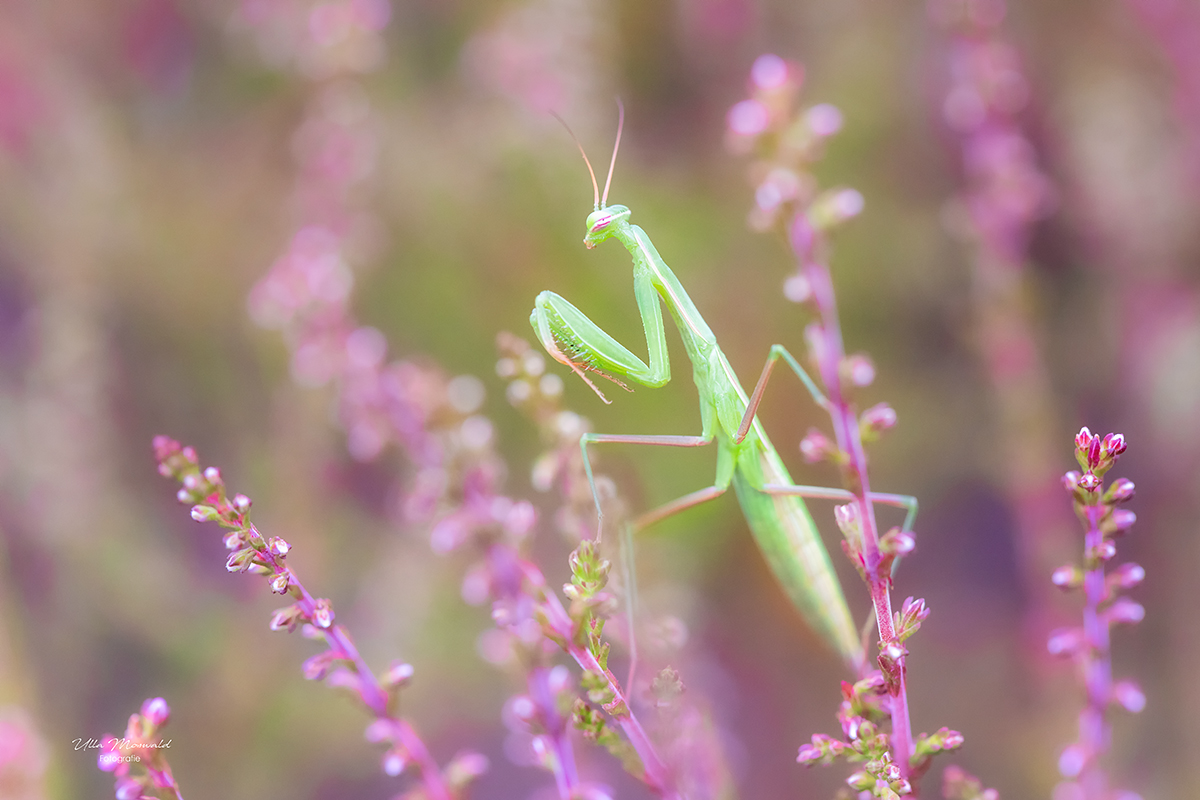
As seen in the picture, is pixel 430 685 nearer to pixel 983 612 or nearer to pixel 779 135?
pixel 983 612

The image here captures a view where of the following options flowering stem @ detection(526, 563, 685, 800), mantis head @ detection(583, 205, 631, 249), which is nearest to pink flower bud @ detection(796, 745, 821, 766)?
flowering stem @ detection(526, 563, 685, 800)

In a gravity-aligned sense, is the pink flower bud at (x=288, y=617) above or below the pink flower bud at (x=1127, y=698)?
above

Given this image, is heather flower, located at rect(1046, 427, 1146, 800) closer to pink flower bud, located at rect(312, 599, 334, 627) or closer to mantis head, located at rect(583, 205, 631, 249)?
pink flower bud, located at rect(312, 599, 334, 627)

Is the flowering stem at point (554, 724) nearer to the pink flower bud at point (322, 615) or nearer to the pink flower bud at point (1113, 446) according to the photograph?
the pink flower bud at point (322, 615)

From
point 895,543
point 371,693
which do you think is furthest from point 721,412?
point 371,693

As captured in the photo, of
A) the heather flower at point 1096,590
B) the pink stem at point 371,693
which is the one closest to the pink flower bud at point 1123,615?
the heather flower at point 1096,590

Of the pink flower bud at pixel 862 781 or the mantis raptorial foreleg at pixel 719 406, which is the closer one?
the pink flower bud at pixel 862 781

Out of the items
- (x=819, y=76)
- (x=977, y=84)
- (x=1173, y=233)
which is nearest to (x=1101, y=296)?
(x=1173, y=233)
